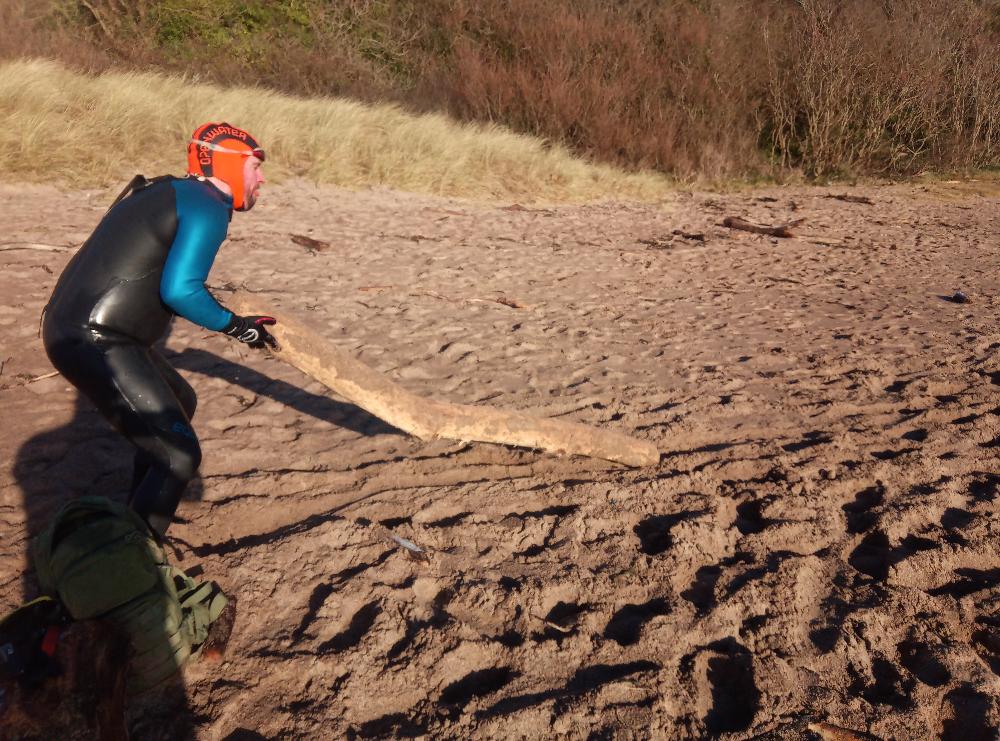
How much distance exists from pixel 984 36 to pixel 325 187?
41.7 feet

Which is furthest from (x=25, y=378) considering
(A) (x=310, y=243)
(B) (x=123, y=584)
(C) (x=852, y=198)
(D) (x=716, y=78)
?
(D) (x=716, y=78)

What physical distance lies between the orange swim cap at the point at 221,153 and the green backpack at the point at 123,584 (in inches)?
49.4

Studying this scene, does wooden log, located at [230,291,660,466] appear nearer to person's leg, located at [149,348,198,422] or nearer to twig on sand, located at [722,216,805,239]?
person's leg, located at [149,348,198,422]

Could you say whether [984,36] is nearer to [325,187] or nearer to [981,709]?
[325,187]

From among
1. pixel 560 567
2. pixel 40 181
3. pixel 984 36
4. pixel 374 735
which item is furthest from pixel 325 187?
pixel 984 36

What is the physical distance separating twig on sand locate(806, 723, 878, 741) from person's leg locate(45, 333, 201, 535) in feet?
7.12

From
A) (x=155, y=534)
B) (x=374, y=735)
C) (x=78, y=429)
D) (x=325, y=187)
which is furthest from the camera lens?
(x=325, y=187)

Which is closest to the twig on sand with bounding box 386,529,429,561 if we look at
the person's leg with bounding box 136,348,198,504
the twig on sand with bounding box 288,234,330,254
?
the person's leg with bounding box 136,348,198,504

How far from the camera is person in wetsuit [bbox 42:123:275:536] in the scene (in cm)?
275

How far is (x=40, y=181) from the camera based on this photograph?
7980 mm

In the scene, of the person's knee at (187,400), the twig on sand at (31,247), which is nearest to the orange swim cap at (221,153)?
the person's knee at (187,400)

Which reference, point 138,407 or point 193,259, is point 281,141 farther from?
point 138,407

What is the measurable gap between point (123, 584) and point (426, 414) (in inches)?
55.2

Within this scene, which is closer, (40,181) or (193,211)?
(193,211)
